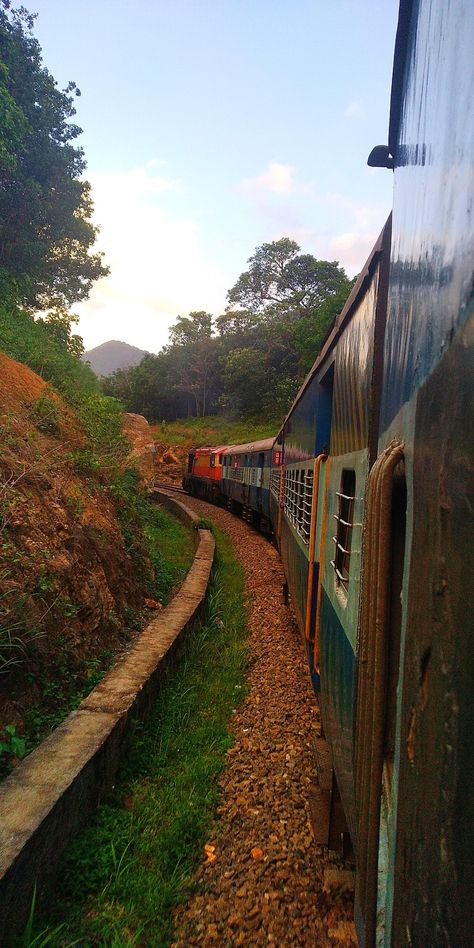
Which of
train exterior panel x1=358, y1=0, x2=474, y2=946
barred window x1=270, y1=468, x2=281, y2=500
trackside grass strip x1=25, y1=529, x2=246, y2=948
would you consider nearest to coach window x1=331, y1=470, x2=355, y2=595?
train exterior panel x1=358, y1=0, x2=474, y2=946

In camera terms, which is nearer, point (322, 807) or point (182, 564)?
point (322, 807)

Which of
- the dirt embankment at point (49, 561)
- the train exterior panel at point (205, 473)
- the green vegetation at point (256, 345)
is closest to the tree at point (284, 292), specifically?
the green vegetation at point (256, 345)

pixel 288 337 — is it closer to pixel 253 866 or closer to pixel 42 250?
pixel 42 250

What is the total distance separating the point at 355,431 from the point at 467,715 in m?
1.78

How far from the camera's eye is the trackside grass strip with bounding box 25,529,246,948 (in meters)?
2.42

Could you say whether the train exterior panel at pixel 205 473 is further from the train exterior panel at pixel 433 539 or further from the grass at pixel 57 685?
the train exterior panel at pixel 433 539

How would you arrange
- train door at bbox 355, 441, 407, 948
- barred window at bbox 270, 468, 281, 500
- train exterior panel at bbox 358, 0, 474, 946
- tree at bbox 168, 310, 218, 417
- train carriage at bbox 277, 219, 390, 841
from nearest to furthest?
train exterior panel at bbox 358, 0, 474, 946 → train door at bbox 355, 441, 407, 948 → train carriage at bbox 277, 219, 390, 841 → barred window at bbox 270, 468, 281, 500 → tree at bbox 168, 310, 218, 417

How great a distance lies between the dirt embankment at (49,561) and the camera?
12.3ft

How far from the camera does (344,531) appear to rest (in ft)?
8.80

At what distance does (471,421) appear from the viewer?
70 cm

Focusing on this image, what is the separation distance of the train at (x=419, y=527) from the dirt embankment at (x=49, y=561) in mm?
2476

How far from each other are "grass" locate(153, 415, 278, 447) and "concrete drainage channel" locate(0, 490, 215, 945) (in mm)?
33158

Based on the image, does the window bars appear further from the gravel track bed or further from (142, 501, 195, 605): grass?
(142, 501, 195, 605): grass

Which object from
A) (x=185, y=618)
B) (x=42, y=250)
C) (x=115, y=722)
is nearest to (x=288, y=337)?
(x=42, y=250)
